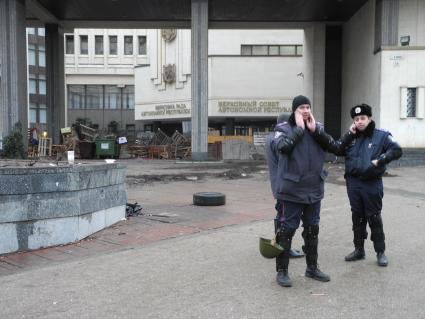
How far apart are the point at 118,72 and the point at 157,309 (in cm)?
6195

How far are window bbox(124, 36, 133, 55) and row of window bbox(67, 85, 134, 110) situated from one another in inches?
160

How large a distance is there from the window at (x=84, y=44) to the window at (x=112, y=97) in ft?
16.0

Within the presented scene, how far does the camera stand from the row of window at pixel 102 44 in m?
63.5

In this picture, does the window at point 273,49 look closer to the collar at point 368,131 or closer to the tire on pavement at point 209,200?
the tire on pavement at point 209,200

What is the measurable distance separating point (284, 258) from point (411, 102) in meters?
19.6

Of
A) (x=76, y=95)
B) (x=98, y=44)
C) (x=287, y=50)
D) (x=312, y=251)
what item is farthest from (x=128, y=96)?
(x=312, y=251)

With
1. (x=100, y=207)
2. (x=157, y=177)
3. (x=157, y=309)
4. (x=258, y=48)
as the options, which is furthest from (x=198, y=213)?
(x=258, y=48)

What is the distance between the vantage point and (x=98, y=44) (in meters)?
63.9

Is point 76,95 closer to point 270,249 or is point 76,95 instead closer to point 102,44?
point 102,44

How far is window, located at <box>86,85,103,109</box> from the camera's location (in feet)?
212

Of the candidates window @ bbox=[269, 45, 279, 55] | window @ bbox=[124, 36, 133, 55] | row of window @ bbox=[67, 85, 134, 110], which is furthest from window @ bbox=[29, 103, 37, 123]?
window @ bbox=[269, 45, 279, 55]

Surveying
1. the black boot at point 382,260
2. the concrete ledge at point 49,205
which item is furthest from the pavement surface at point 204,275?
the concrete ledge at point 49,205

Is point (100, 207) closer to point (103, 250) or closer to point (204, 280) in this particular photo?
point (103, 250)

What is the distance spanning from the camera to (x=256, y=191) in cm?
1346
